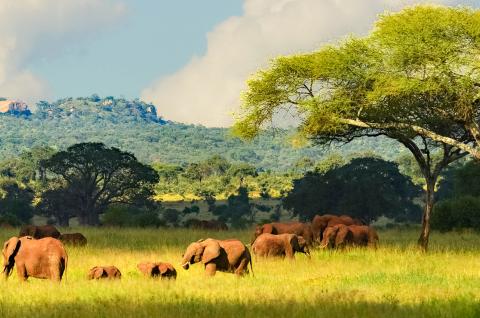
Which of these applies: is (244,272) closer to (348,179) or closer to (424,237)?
(424,237)

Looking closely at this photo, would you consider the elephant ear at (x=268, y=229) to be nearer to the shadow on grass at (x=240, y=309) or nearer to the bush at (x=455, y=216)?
the shadow on grass at (x=240, y=309)

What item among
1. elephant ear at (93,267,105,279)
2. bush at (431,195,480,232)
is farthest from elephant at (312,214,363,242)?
bush at (431,195,480,232)

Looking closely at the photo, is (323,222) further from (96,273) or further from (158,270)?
(96,273)

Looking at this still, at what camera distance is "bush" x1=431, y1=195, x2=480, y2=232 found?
5225 centimetres

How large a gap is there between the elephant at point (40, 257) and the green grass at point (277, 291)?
11.1 inches

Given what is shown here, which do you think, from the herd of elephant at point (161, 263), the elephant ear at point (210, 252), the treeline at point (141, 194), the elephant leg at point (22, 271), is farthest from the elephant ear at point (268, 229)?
the treeline at point (141, 194)

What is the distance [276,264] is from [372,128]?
29.3ft

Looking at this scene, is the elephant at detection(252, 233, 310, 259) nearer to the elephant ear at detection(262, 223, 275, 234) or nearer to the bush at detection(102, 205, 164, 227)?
the elephant ear at detection(262, 223, 275, 234)

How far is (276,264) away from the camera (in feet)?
76.2

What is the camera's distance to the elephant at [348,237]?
30.0 meters

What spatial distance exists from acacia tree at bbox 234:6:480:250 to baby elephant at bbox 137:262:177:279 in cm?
1128

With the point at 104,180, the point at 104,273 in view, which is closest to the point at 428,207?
the point at 104,273

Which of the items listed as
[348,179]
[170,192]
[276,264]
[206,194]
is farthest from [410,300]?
[170,192]

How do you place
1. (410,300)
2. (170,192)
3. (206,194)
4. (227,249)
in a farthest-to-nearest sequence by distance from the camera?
(170,192) < (206,194) < (227,249) < (410,300)
